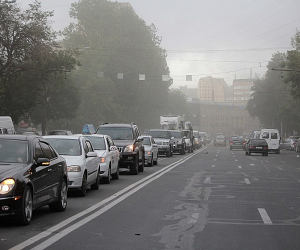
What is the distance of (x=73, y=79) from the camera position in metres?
69.9

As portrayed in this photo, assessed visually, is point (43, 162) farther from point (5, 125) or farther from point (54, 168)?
point (5, 125)

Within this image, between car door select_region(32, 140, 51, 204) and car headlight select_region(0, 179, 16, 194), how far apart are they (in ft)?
2.46

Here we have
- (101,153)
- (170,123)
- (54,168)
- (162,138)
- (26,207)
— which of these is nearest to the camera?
(26,207)

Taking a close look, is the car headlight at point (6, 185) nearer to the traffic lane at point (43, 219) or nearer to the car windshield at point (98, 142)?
the traffic lane at point (43, 219)

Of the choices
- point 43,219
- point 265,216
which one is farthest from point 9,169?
point 265,216

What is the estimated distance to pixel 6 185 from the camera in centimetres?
951

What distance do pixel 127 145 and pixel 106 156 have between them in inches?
190

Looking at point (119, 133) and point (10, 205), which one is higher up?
point (119, 133)

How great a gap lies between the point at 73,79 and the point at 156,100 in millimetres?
24670

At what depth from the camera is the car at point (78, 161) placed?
14.8 metres

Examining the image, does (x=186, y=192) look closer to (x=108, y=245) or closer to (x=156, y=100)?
(x=108, y=245)

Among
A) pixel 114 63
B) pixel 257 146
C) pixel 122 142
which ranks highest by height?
pixel 114 63

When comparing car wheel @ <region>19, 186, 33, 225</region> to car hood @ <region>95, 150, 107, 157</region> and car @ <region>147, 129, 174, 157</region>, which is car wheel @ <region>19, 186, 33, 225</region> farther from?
car @ <region>147, 129, 174, 157</region>

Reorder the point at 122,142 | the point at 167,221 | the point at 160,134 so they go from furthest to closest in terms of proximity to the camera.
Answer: the point at 160,134
the point at 122,142
the point at 167,221
